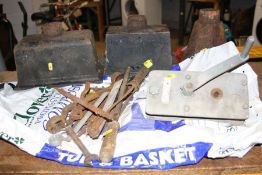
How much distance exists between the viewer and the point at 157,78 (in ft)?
2.64

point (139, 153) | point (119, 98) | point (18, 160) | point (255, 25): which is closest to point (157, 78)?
point (119, 98)

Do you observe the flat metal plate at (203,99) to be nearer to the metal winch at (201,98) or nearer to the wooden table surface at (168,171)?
the metal winch at (201,98)

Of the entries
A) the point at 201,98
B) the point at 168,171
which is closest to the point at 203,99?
the point at 201,98

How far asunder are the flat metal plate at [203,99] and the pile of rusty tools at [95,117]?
108mm

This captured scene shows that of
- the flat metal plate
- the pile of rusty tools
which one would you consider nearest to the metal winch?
the flat metal plate

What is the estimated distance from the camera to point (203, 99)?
743mm

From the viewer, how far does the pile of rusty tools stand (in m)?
0.69

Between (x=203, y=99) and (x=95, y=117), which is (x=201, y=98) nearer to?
(x=203, y=99)

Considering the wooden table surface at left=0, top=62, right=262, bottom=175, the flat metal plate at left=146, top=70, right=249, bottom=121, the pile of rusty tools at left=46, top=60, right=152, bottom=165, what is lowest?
the wooden table surface at left=0, top=62, right=262, bottom=175

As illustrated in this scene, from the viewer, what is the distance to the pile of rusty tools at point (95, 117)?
2.26 ft

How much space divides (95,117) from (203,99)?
298 mm

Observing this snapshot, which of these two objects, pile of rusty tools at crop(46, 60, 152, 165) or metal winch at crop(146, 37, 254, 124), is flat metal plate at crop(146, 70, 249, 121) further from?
pile of rusty tools at crop(46, 60, 152, 165)

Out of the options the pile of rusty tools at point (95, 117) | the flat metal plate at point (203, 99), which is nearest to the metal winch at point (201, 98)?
the flat metal plate at point (203, 99)

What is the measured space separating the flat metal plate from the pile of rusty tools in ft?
0.35
